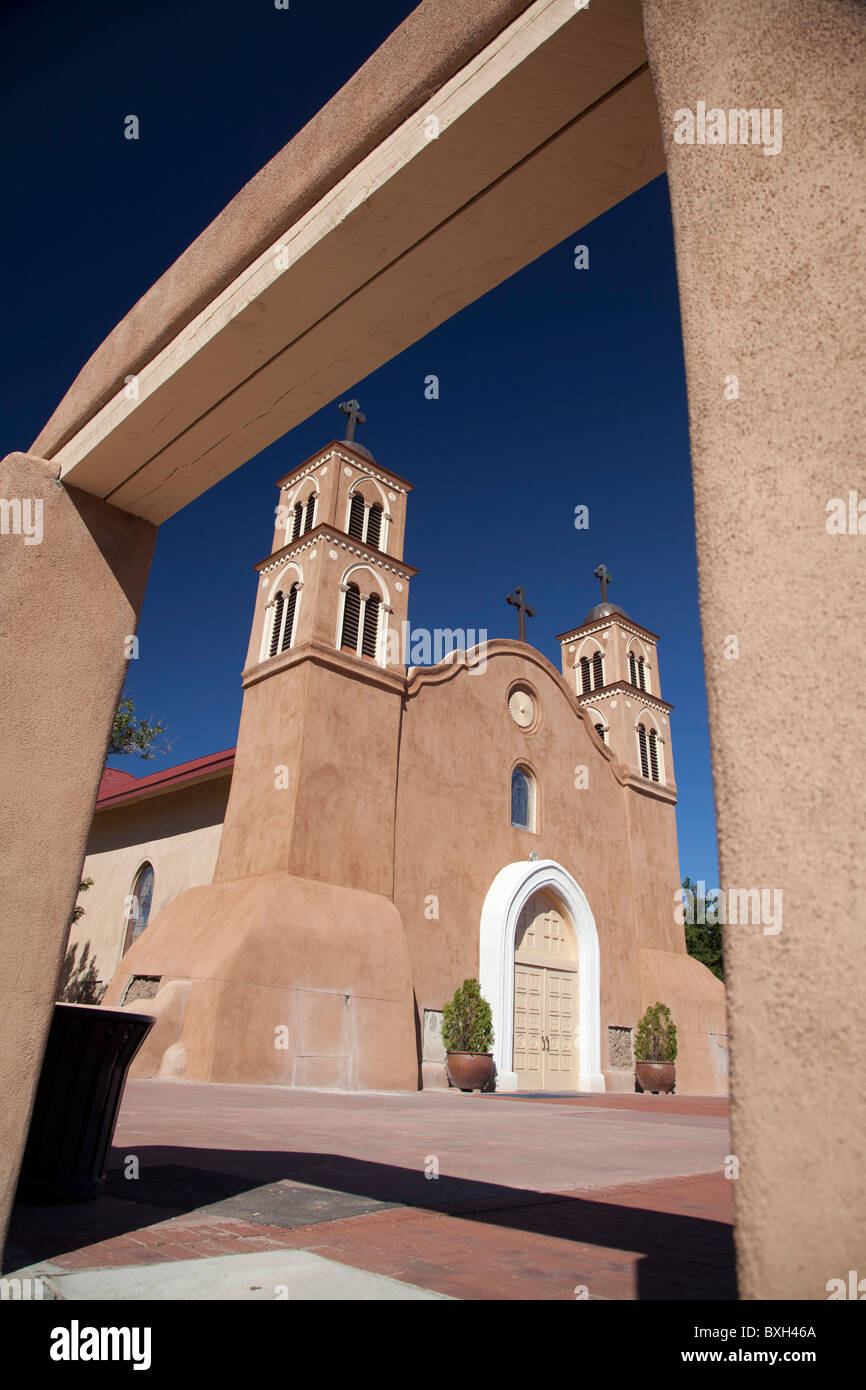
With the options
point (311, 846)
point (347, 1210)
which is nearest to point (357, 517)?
point (311, 846)

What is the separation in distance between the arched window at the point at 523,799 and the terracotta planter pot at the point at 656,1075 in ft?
19.8

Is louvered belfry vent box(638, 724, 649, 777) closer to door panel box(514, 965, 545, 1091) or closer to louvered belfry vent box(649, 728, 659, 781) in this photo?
louvered belfry vent box(649, 728, 659, 781)

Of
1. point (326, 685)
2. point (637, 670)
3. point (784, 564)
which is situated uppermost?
point (637, 670)

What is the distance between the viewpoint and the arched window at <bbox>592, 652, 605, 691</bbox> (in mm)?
24109

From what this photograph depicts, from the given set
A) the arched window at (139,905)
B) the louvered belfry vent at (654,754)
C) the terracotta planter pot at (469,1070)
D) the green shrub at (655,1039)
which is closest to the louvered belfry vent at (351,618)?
the terracotta planter pot at (469,1070)

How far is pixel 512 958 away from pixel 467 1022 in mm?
2243

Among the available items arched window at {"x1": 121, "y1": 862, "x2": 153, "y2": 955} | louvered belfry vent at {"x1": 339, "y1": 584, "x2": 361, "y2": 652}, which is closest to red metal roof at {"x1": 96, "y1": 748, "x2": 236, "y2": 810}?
arched window at {"x1": 121, "y1": 862, "x2": 153, "y2": 955}

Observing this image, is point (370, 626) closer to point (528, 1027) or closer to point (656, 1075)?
point (528, 1027)

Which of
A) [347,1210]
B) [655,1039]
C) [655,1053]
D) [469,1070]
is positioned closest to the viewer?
[347,1210]

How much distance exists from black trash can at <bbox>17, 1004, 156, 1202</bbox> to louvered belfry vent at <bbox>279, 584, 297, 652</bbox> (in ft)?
40.6

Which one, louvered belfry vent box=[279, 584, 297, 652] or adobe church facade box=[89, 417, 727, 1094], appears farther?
louvered belfry vent box=[279, 584, 297, 652]

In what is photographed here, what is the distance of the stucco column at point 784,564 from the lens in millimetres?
1060

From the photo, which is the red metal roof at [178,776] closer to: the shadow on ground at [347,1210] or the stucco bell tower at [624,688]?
the stucco bell tower at [624,688]

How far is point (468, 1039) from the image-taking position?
14617 mm
